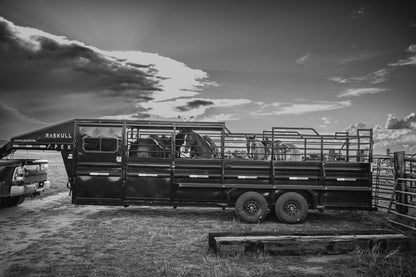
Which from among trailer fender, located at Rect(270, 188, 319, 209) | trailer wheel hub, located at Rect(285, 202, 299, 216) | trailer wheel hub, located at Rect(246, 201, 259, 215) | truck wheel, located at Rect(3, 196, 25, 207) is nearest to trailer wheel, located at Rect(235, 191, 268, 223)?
trailer wheel hub, located at Rect(246, 201, 259, 215)

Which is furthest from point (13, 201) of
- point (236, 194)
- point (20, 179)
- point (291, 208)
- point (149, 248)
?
point (291, 208)

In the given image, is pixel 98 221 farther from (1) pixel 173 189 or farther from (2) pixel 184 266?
(2) pixel 184 266

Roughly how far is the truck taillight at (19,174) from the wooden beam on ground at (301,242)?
22.7ft

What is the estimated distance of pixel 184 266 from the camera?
5688mm

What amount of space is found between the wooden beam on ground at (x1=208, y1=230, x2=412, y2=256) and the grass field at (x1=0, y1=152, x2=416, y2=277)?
0.15 m

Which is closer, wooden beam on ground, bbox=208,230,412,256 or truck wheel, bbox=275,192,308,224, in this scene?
wooden beam on ground, bbox=208,230,412,256

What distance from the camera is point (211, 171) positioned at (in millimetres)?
9922

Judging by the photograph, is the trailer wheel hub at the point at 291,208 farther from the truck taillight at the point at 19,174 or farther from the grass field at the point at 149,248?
the truck taillight at the point at 19,174

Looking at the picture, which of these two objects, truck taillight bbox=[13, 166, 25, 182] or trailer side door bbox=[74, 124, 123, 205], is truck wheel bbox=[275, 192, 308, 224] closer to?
trailer side door bbox=[74, 124, 123, 205]

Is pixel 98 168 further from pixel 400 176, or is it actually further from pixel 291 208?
pixel 400 176

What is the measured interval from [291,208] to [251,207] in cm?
112

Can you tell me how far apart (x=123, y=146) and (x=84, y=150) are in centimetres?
122

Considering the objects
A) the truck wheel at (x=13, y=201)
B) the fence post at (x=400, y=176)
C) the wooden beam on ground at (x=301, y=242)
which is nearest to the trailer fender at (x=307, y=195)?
the fence post at (x=400, y=176)

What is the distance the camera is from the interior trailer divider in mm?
9648
